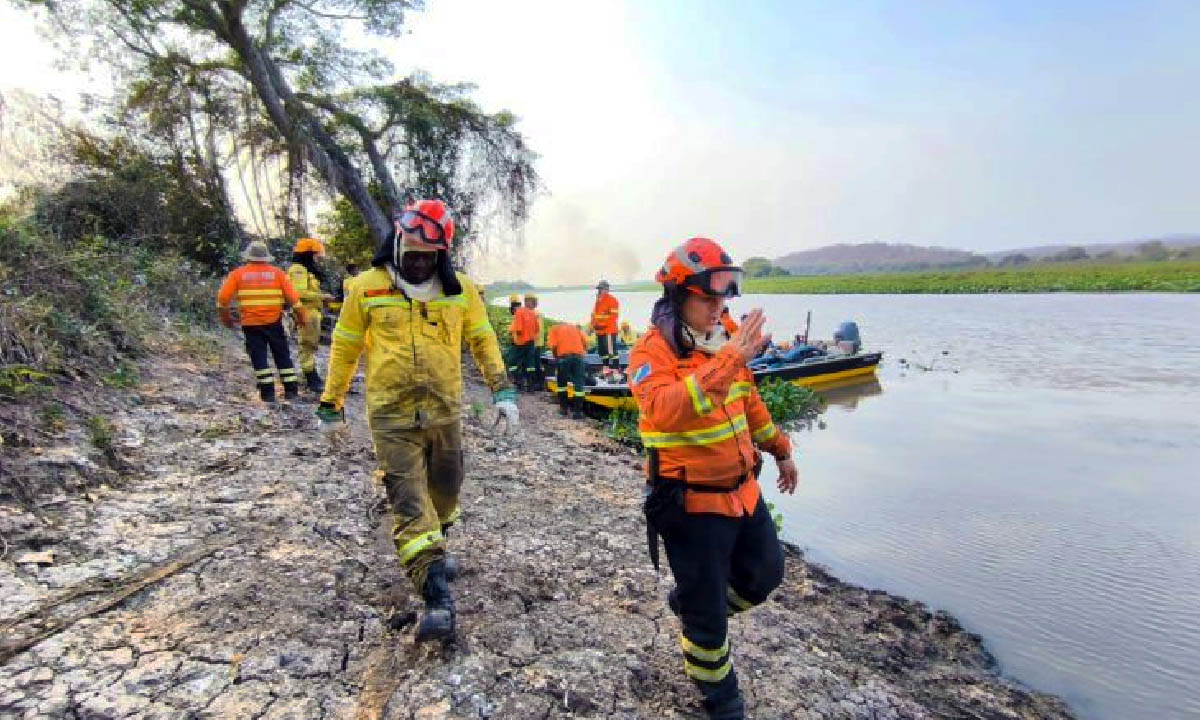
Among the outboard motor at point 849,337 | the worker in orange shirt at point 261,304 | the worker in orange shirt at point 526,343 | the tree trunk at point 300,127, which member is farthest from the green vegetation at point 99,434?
the outboard motor at point 849,337

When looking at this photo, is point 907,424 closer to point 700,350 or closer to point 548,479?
point 548,479

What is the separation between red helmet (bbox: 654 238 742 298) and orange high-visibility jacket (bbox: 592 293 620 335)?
12075mm

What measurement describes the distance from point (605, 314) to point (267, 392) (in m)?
8.59

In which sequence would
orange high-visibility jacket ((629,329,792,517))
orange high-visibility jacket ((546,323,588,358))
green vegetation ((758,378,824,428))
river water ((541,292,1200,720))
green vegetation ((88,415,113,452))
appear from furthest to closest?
1. green vegetation ((758,378,824,428))
2. orange high-visibility jacket ((546,323,588,358))
3. green vegetation ((88,415,113,452))
4. river water ((541,292,1200,720))
5. orange high-visibility jacket ((629,329,792,517))

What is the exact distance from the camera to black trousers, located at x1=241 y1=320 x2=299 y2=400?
700 centimetres

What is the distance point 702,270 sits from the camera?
2398 mm

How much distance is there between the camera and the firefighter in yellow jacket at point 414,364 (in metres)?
3.04

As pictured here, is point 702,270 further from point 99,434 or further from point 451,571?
point 99,434

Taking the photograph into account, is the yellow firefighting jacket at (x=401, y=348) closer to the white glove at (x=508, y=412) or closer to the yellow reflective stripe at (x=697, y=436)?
the white glove at (x=508, y=412)

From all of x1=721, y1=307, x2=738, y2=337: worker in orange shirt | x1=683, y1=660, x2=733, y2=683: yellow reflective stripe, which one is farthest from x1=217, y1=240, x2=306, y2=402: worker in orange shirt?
x1=683, y1=660, x2=733, y2=683: yellow reflective stripe

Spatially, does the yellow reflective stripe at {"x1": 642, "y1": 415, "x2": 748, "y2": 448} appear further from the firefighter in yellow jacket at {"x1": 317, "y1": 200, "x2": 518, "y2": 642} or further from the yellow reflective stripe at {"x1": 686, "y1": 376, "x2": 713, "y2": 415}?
the firefighter in yellow jacket at {"x1": 317, "y1": 200, "x2": 518, "y2": 642}

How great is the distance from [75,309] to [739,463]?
725cm

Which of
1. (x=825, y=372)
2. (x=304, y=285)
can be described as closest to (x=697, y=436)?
(x=304, y=285)

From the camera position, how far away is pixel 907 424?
12133mm
